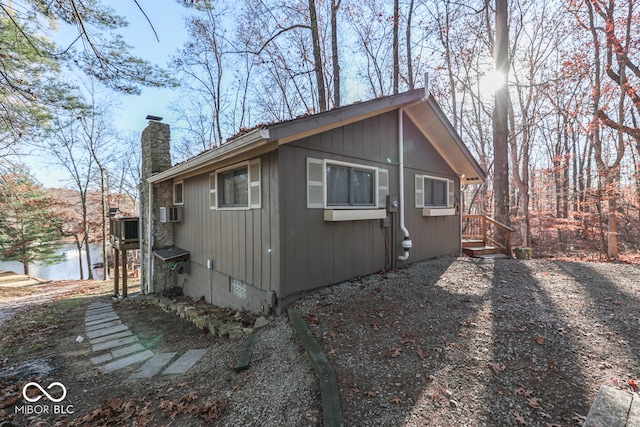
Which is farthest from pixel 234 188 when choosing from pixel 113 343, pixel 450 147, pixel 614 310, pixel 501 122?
pixel 501 122

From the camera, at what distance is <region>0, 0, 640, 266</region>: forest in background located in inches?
348

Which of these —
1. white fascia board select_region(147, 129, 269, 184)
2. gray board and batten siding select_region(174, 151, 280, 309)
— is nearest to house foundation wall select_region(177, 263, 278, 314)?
gray board and batten siding select_region(174, 151, 280, 309)

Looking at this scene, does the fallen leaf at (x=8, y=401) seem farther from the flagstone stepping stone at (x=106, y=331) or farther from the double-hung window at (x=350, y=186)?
the double-hung window at (x=350, y=186)

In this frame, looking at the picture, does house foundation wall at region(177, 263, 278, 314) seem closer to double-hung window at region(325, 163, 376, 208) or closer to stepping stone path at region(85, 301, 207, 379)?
stepping stone path at region(85, 301, 207, 379)

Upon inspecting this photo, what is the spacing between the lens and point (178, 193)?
785 cm

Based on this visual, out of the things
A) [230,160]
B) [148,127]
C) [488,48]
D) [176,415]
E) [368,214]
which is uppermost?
[488,48]

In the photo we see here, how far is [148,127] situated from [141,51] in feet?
13.2

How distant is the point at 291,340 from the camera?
129 inches

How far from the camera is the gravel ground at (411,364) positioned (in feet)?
7.13

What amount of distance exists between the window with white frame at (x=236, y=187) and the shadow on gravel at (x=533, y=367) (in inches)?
143

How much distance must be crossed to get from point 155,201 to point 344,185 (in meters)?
5.81

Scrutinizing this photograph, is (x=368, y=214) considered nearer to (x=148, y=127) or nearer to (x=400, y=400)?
(x=400, y=400)

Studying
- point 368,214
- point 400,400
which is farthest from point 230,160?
point 400,400

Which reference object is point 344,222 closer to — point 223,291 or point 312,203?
point 312,203
